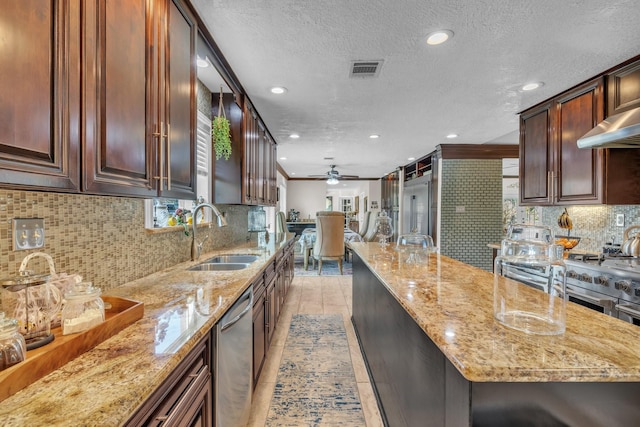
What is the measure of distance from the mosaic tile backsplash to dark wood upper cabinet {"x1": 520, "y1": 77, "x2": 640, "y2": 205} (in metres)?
3.60

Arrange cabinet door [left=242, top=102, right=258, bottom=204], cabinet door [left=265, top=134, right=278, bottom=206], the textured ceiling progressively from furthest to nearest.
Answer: cabinet door [left=265, top=134, right=278, bottom=206] → cabinet door [left=242, top=102, right=258, bottom=204] → the textured ceiling

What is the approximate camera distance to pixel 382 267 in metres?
1.92

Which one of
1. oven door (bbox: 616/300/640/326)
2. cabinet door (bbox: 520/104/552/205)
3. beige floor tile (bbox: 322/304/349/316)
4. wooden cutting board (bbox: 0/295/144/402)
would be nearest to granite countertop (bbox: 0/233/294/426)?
wooden cutting board (bbox: 0/295/144/402)

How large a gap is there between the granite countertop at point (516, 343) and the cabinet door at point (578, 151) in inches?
82.3

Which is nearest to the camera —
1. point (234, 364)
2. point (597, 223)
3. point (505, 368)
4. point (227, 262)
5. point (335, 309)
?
point (505, 368)

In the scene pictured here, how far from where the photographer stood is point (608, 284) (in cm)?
223

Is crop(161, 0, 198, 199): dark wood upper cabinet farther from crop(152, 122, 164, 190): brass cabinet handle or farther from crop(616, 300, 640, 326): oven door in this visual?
crop(616, 300, 640, 326): oven door

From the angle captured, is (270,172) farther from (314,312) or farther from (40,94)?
(40,94)

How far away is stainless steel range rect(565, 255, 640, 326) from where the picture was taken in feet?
6.78

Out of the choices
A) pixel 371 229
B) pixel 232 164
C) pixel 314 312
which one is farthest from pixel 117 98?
pixel 371 229

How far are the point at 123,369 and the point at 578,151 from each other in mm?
3711

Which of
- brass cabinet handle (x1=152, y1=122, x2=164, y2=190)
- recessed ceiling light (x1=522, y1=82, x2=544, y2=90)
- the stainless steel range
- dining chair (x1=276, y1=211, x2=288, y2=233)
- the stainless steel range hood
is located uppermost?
recessed ceiling light (x1=522, y1=82, x2=544, y2=90)

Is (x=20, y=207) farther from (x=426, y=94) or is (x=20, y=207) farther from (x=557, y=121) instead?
(x=557, y=121)

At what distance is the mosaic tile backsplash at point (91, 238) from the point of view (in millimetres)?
982
